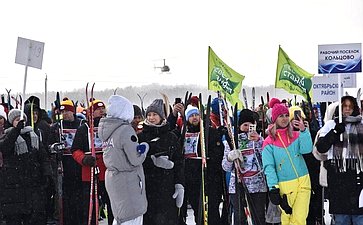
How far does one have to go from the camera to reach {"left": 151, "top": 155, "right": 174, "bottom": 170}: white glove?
5875 millimetres

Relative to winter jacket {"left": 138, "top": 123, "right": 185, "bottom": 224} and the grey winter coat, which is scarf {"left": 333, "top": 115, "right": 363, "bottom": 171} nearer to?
winter jacket {"left": 138, "top": 123, "right": 185, "bottom": 224}

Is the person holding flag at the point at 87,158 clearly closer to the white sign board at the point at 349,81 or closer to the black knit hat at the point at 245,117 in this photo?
the black knit hat at the point at 245,117

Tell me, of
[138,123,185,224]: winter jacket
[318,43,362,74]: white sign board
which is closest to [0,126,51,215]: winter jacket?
[138,123,185,224]: winter jacket

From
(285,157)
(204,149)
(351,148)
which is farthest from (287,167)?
(204,149)

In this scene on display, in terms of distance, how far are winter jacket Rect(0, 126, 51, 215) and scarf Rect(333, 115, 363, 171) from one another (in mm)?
3278

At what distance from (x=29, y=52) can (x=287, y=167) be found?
11.4 ft

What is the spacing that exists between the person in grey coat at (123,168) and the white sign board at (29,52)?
201 centimetres

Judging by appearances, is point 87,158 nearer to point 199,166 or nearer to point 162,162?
point 162,162

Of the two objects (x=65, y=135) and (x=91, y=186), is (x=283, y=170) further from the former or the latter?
(x=65, y=135)

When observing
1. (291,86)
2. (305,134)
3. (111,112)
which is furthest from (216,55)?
(111,112)

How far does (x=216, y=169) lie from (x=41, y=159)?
2196 mm

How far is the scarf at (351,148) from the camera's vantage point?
570 centimetres

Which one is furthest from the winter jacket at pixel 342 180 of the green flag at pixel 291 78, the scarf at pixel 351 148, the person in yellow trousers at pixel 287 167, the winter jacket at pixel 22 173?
the green flag at pixel 291 78

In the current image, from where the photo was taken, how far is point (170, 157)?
237 inches
